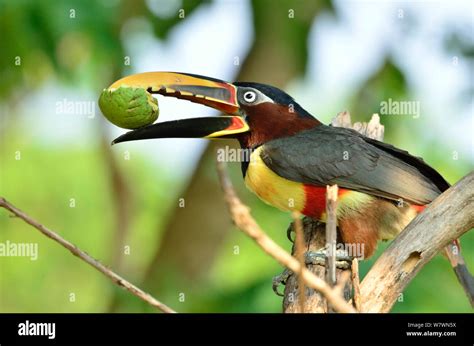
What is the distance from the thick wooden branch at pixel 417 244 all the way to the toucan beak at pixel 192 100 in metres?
1.36

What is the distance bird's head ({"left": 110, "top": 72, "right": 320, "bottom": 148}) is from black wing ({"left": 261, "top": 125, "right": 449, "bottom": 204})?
7.2 inches

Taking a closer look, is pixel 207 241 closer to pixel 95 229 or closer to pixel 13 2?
pixel 13 2

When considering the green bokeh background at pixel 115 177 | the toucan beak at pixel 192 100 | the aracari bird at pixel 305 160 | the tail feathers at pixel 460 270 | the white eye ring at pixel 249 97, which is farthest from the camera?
the green bokeh background at pixel 115 177

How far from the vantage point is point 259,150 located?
4332mm

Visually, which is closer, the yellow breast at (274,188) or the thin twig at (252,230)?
the thin twig at (252,230)

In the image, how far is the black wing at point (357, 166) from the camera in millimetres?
4086

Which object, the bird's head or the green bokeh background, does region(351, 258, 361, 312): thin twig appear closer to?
the bird's head

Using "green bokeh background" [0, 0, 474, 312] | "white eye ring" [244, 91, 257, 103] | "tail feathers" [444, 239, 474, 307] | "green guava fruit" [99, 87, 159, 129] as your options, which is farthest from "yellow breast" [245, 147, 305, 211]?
"green bokeh background" [0, 0, 474, 312]

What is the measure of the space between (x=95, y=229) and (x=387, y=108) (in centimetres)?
506

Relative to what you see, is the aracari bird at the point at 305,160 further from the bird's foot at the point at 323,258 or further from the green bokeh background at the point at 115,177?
the green bokeh background at the point at 115,177

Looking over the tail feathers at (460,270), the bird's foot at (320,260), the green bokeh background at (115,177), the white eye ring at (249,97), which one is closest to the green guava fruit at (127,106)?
the white eye ring at (249,97)

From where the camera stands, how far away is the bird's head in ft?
14.0
